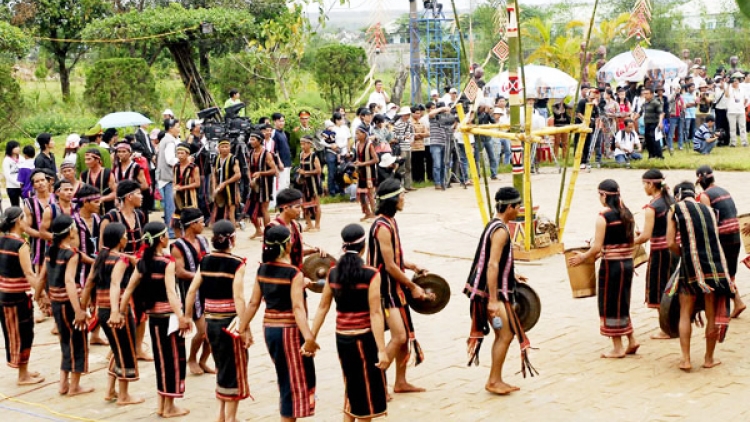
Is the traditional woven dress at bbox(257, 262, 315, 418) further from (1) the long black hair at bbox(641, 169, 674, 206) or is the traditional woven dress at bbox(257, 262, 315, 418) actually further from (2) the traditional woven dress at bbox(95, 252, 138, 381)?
(1) the long black hair at bbox(641, 169, 674, 206)

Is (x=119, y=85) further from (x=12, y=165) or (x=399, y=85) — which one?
(x=12, y=165)

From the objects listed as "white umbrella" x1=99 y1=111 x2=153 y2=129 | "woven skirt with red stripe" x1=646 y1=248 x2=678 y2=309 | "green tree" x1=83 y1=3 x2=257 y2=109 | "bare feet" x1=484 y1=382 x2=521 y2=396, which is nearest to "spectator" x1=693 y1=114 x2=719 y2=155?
"green tree" x1=83 y1=3 x2=257 y2=109

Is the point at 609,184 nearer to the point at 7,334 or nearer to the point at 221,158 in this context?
the point at 7,334

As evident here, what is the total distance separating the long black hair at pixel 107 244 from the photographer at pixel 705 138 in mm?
16578

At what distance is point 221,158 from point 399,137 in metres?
4.63

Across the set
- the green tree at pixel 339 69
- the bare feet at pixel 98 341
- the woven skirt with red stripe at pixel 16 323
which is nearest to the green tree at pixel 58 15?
the green tree at pixel 339 69

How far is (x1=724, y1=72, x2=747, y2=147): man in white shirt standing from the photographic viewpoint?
22516 mm

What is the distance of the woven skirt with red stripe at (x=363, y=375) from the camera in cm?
667

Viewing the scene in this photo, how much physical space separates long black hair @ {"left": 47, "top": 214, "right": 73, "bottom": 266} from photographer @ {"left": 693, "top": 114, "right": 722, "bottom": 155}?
16665 millimetres

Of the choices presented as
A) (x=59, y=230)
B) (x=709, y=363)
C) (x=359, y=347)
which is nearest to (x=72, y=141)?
(x=59, y=230)

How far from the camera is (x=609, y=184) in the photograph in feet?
27.7

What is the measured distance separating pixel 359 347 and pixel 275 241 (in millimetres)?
871

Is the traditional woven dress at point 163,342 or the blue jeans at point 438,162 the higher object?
the blue jeans at point 438,162

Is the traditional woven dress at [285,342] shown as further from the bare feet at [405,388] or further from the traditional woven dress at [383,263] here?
the bare feet at [405,388]
